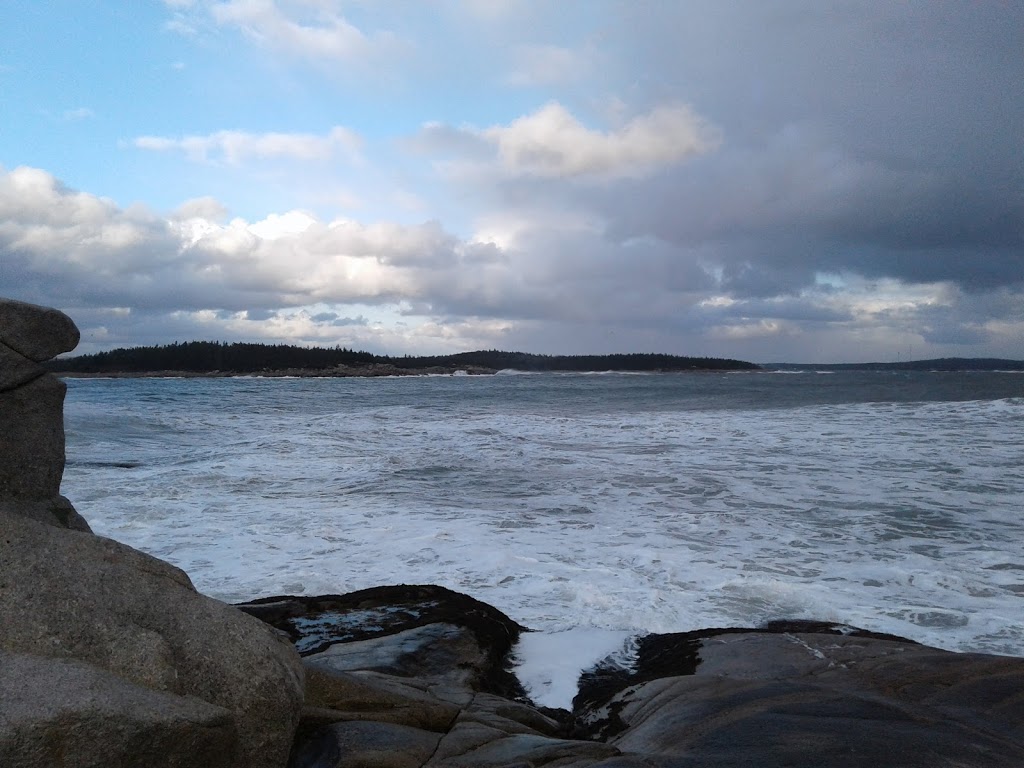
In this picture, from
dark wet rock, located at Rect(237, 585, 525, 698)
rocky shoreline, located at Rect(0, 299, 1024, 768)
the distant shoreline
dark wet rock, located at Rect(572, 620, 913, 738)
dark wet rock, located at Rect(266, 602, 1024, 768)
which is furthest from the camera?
the distant shoreline

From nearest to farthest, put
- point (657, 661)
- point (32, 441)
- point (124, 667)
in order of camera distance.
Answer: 1. point (124, 667)
2. point (32, 441)
3. point (657, 661)

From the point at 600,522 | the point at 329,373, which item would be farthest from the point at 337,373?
the point at 600,522

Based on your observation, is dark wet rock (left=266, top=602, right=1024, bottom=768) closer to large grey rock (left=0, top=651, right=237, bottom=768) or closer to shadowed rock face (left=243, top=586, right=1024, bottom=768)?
shadowed rock face (left=243, top=586, right=1024, bottom=768)

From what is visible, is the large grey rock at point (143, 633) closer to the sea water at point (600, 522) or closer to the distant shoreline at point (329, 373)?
the sea water at point (600, 522)

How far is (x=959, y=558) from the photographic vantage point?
8.52 meters

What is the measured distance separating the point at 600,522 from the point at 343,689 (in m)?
7.22

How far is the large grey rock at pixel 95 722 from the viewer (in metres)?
2.28

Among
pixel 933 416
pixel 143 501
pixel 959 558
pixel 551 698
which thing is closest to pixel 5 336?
pixel 551 698

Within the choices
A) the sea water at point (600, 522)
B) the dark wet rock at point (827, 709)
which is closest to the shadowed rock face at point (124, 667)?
the dark wet rock at point (827, 709)

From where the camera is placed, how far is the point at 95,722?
7.79ft

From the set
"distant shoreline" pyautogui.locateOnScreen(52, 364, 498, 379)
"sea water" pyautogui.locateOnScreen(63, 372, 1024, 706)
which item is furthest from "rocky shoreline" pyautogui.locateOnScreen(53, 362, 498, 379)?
"sea water" pyautogui.locateOnScreen(63, 372, 1024, 706)

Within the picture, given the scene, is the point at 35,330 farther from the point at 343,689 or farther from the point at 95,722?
the point at 95,722

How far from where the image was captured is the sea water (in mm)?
6848

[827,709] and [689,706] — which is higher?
[827,709]
